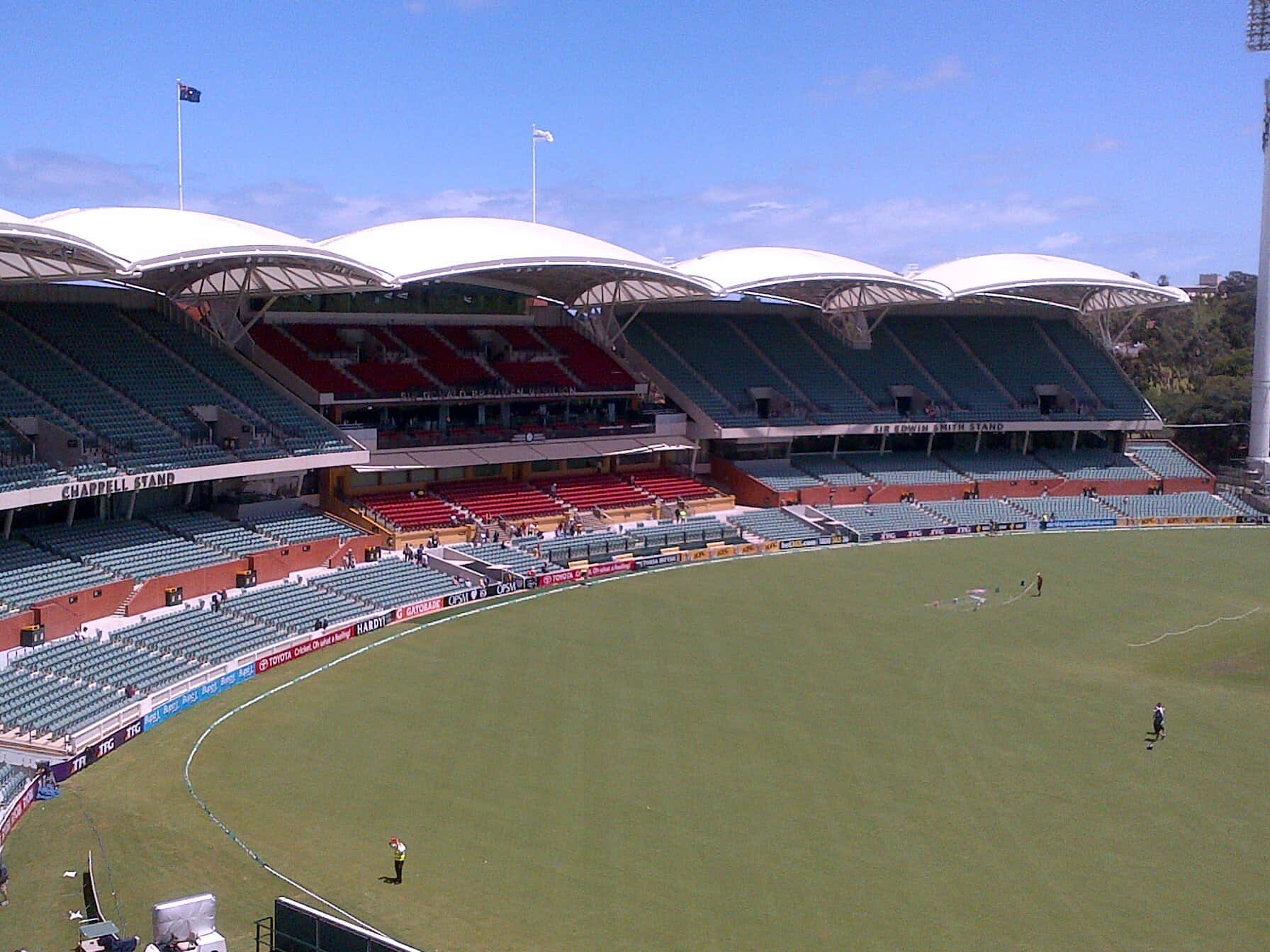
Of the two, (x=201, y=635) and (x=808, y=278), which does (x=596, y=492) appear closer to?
(x=808, y=278)

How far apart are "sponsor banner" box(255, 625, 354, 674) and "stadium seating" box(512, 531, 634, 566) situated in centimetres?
1245

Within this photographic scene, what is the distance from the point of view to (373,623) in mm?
39250

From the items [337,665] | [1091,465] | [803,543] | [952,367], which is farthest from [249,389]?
[1091,465]

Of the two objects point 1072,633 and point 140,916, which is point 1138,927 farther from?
point 1072,633

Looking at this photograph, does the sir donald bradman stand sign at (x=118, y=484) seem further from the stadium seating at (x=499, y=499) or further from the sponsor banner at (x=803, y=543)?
the sponsor banner at (x=803, y=543)

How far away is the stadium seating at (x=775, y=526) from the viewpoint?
56812 millimetres

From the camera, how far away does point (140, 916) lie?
18.8 metres

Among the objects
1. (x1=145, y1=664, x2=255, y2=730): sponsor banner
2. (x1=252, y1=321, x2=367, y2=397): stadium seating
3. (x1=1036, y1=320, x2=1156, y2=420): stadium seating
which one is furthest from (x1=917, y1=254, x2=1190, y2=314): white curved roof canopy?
(x1=145, y1=664, x2=255, y2=730): sponsor banner

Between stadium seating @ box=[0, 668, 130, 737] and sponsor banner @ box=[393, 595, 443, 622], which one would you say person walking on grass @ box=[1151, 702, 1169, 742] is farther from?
stadium seating @ box=[0, 668, 130, 737]

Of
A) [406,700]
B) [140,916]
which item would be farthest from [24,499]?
[140,916]

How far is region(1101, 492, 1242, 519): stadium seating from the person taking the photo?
64.6 metres

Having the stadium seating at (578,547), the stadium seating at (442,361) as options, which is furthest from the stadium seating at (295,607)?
the stadium seating at (442,361)

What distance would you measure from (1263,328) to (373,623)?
2082 inches

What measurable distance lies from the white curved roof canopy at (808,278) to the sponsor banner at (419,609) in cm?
2362
